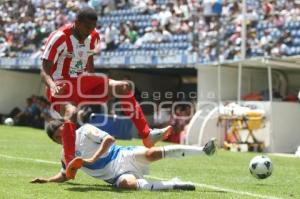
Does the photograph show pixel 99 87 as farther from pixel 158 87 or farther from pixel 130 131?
pixel 158 87

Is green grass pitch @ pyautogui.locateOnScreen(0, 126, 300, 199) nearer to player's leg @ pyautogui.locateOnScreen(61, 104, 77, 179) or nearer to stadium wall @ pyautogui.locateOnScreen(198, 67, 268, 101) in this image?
player's leg @ pyautogui.locateOnScreen(61, 104, 77, 179)

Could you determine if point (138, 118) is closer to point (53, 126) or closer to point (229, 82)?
point (53, 126)

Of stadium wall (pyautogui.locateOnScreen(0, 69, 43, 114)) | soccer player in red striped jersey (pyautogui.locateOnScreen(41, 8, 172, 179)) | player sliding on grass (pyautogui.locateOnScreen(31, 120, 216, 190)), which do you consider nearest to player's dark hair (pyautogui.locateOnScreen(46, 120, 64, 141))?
player sliding on grass (pyautogui.locateOnScreen(31, 120, 216, 190))

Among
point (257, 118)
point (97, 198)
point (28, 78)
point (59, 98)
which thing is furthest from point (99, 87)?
point (28, 78)

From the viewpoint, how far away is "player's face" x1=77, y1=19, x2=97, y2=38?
7789mm

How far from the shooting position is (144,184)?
24.2 feet

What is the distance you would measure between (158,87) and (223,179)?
1967cm

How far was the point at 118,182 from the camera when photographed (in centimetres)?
755

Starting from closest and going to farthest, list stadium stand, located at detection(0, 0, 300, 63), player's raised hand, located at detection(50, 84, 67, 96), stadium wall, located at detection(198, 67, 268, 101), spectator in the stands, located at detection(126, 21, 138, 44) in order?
player's raised hand, located at detection(50, 84, 67, 96)
stadium wall, located at detection(198, 67, 268, 101)
stadium stand, located at detection(0, 0, 300, 63)
spectator in the stands, located at detection(126, 21, 138, 44)

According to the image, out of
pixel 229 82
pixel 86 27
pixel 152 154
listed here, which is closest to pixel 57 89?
pixel 86 27

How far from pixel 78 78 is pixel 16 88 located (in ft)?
73.9

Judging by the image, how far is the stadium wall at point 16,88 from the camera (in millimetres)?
29827

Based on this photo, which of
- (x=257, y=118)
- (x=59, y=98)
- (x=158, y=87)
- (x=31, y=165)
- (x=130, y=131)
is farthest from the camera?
(x=158, y=87)

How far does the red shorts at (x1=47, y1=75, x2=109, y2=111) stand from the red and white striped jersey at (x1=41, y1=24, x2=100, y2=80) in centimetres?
21
